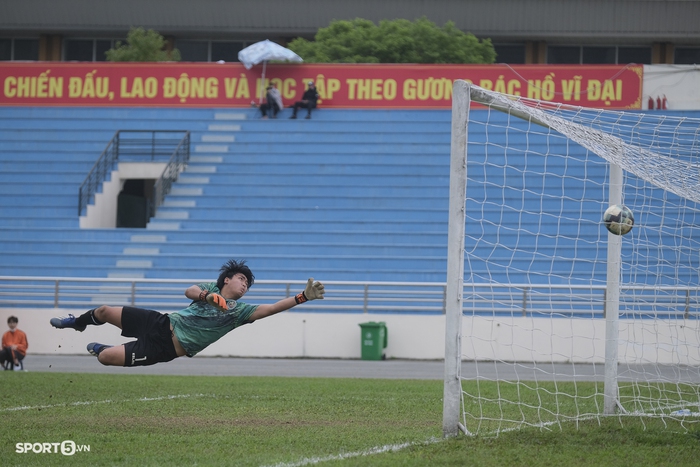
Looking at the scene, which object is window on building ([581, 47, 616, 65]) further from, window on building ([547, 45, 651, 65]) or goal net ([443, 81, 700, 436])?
goal net ([443, 81, 700, 436])

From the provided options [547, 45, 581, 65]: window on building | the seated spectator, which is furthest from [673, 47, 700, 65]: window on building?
the seated spectator

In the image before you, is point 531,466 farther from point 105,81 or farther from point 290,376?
point 105,81

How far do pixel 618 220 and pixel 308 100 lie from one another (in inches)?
817

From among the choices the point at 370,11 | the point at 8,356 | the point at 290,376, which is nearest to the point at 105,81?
the point at 370,11

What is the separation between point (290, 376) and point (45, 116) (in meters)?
17.6

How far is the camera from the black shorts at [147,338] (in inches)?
358

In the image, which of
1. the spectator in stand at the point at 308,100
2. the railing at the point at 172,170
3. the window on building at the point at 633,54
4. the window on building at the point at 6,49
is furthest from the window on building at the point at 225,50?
the window on building at the point at 633,54

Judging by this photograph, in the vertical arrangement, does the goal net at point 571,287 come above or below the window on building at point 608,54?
below

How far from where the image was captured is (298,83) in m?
30.3

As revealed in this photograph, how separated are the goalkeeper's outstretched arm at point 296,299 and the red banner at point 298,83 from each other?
21206mm

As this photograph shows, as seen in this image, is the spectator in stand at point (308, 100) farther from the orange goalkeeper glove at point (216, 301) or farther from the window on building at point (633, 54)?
the orange goalkeeper glove at point (216, 301)

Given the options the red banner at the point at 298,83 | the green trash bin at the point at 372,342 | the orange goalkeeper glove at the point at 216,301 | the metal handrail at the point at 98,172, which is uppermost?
the red banner at the point at 298,83

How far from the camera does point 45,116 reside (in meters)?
30.1

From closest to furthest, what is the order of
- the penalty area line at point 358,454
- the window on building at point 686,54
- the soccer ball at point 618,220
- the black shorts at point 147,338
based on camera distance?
the penalty area line at point 358,454, the black shorts at point 147,338, the soccer ball at point 618,220, the window on building at point 686,54
